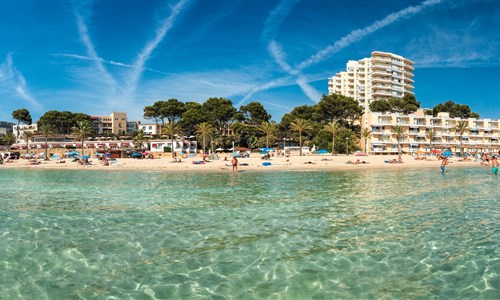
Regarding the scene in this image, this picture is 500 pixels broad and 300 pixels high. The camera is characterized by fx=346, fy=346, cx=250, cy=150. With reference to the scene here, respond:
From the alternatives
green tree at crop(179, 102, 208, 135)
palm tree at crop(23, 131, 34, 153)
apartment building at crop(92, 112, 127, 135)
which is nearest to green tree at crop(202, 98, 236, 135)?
green tree at crop(179, 102, 208, 135)

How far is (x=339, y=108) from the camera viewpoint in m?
105

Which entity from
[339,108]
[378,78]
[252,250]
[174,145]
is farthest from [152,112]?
[252,250]

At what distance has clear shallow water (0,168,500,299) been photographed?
25.7 ft

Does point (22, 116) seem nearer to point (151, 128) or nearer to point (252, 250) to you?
point (151, 128)

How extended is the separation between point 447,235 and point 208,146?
8257 centimetres

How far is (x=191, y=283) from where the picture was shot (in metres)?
8.12

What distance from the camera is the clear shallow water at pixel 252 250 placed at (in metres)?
7.82

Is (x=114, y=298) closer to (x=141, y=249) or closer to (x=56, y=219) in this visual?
(x=141, y=249)

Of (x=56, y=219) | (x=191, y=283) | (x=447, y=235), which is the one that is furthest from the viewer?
(x=56, y=219)

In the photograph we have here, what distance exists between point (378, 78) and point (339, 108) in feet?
146

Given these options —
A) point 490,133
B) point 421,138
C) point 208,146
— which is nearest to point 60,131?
point 208,146

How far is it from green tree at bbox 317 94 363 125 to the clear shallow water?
8818 centimetres

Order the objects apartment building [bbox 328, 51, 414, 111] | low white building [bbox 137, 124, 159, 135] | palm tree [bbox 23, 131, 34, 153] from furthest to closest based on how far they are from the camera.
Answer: apartment building [bbox 328, 51, 414, 111]
low white building [bbox 137, 124, 159, 135]
palm tree [bbox 23, 131, 34, 153]

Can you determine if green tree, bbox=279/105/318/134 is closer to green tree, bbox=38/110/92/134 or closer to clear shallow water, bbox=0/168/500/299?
green tree, bbox=38/110/92/134
